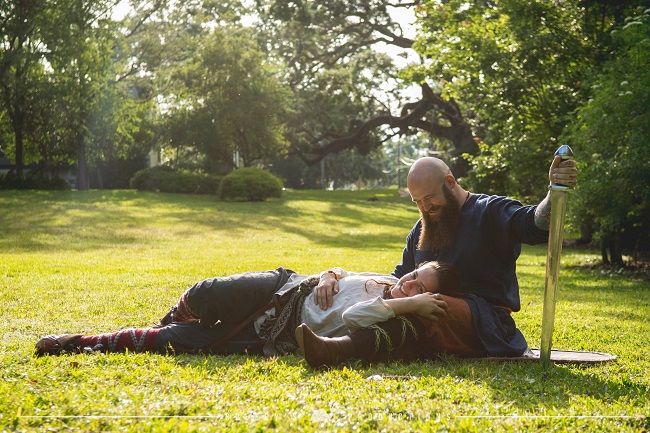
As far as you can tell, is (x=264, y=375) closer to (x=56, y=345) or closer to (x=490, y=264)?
(x=56, y=345)

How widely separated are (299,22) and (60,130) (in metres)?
11.9

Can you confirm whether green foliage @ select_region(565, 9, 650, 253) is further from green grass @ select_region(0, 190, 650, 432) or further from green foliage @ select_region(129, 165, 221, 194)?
green foliage @ select_region(129, 165, 221, 194)

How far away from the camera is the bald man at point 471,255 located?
5.87 metres

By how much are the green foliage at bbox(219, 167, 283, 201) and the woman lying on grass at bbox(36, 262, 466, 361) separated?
95.8 feet

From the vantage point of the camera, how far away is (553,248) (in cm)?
548

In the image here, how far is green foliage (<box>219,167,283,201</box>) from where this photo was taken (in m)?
35.6

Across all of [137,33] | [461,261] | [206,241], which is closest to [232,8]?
[137,33]

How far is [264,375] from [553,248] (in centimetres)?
209

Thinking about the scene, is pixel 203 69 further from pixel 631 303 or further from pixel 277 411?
pixel 277 411

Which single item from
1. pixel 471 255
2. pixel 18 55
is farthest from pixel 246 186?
pixel 471 255

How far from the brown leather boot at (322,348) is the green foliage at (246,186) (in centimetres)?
3005

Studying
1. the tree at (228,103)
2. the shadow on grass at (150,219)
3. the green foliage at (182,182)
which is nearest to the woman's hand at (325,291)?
the shadow on grass at (150,219)

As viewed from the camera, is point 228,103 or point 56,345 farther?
point 228,103

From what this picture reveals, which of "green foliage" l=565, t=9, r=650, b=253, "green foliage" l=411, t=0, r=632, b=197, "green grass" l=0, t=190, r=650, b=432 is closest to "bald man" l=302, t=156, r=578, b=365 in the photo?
"green grass" l=0, t=190, r=650, b=432
